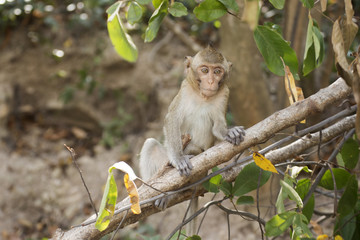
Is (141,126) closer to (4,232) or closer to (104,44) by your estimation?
(104,44)

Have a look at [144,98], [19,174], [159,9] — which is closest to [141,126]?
[144,98]

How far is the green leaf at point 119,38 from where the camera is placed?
7.35ft

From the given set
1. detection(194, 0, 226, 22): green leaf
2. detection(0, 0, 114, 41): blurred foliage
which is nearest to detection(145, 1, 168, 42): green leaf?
detection(194, 0, 226, 22): green leaf

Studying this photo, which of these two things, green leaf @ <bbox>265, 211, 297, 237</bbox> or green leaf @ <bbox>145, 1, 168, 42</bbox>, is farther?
green leaf @ <bbox>265, 211, 297, 237</bbox>

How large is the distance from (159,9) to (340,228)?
1782 mm

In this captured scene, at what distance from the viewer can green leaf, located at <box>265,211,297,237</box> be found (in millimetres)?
2490

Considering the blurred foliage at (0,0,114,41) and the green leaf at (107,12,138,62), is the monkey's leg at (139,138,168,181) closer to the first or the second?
the green leaf at (107,12,138,62)

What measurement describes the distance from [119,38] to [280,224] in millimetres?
1434

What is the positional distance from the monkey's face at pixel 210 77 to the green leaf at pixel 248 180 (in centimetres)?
104

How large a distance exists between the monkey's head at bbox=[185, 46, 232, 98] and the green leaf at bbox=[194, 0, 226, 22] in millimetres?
1342

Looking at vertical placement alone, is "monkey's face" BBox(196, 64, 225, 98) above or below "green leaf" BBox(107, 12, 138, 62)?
below

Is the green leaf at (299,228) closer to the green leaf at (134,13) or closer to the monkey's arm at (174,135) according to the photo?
the monkey's arm at (174,135)

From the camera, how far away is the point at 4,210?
6750 millimetres

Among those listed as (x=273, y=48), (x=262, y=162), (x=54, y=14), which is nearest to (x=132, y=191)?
(x=262, y=162)
